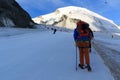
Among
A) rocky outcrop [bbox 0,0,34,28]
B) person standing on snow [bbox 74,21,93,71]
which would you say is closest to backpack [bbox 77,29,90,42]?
person standing on snow [bbox 74,21,93,71]

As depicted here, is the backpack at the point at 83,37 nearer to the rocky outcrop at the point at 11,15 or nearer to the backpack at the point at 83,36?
the backpack at the point at 83,36

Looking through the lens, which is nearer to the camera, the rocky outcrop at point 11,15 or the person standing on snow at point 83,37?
the person standing on snow at point 83,37

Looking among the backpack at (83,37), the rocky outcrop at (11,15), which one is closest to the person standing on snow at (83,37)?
the backpack at (83,37)

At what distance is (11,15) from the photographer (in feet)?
244

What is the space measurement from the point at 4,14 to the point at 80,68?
199ft

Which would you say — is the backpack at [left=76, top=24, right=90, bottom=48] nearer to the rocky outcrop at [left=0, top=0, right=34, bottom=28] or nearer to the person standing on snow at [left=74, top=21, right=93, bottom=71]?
the person standing on snow at [left=74, top=21, right=93, bottom=71]

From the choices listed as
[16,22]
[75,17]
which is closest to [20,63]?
[16,22]

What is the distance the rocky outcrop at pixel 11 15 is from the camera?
7012 cm

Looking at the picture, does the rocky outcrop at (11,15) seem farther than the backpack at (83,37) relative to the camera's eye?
Yes

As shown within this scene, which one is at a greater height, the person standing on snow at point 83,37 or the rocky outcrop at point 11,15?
the rocky outcrop at point 11,15

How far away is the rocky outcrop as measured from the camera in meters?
70.1

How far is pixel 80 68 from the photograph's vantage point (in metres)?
12.0

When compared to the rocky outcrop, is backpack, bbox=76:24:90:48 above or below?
below

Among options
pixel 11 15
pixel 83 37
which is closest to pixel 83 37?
pixel 83 37
